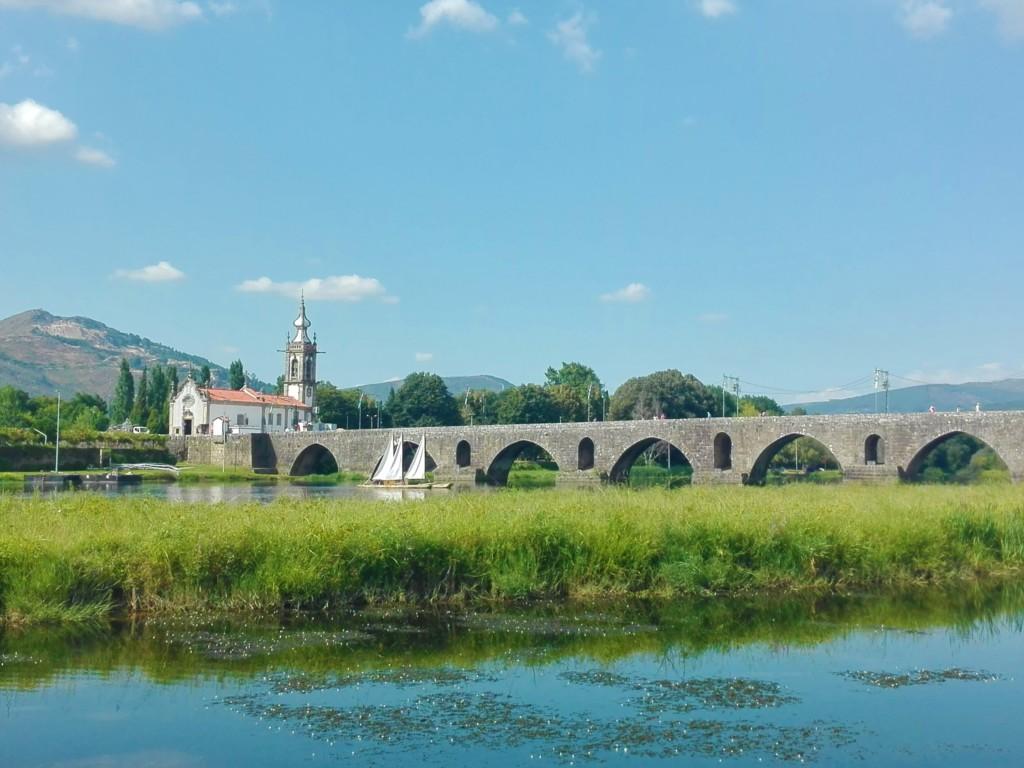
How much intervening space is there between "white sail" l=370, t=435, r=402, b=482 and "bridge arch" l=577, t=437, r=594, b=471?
1188cm

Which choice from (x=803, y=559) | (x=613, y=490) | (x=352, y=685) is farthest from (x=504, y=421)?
(x=352, y=685)

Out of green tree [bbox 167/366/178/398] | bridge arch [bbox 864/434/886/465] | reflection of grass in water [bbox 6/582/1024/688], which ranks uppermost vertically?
green tree [bbox 167/366/178/398]

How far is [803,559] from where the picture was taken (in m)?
19.9

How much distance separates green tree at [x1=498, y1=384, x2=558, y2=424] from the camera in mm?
103000

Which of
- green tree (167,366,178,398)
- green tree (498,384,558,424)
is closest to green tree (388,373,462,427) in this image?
green tree (498,384,558,424)

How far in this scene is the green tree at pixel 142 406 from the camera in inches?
4355

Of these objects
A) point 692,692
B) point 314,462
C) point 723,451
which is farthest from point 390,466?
point 692,692

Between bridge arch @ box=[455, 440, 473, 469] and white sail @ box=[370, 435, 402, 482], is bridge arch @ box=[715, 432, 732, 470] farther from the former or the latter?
white sail @ box=[370, 435, 402, 482]

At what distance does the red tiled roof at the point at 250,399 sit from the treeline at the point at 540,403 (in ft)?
29.8

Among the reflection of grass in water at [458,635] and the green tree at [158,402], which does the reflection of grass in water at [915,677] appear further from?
the green tree at [158,402]

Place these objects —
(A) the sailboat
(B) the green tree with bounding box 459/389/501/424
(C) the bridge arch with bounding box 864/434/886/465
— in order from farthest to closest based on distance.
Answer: (B) the green tree with bounding box 459/389/501/424 < (A) the sailboat < (C) the bridge arch with bounding box 864/434/886/465

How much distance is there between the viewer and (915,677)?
13211mm

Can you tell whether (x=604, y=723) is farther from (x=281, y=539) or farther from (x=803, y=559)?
(x=803, y=559)

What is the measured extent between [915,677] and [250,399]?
92.5 metres
